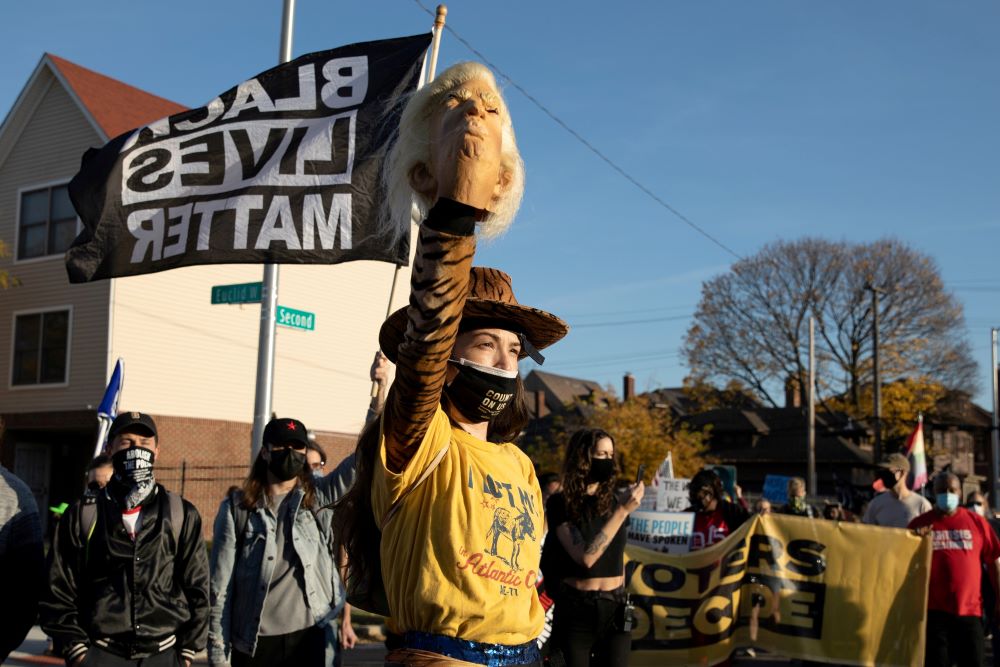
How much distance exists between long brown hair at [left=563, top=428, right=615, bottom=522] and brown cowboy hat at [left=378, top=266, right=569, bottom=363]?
3.44 meters

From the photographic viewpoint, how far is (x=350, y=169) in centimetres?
685

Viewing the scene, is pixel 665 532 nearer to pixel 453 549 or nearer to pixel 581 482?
pixel 581 482

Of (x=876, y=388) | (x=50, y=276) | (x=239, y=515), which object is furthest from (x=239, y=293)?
(x=876, y=388)

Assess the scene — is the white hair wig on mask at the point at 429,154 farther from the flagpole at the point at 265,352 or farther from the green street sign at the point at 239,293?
the green street sign at the point at 239,293

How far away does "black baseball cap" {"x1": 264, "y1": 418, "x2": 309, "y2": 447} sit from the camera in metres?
5.99

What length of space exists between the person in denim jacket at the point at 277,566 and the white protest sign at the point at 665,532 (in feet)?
16.5

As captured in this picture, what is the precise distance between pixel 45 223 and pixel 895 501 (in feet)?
74.3

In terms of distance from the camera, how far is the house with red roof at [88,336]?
24922 mm

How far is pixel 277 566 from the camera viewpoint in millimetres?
5766

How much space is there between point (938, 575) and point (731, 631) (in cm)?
188

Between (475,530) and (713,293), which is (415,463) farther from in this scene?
(713,293)

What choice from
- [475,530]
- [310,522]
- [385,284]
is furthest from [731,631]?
[385,284]

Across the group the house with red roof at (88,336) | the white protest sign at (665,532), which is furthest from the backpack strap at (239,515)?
the house with red roof at (88,336)

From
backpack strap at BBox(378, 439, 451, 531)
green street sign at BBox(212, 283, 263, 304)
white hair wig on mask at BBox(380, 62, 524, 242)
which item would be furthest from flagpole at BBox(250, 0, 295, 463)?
backpack strap at BBox(378, 439, 451, 531)
